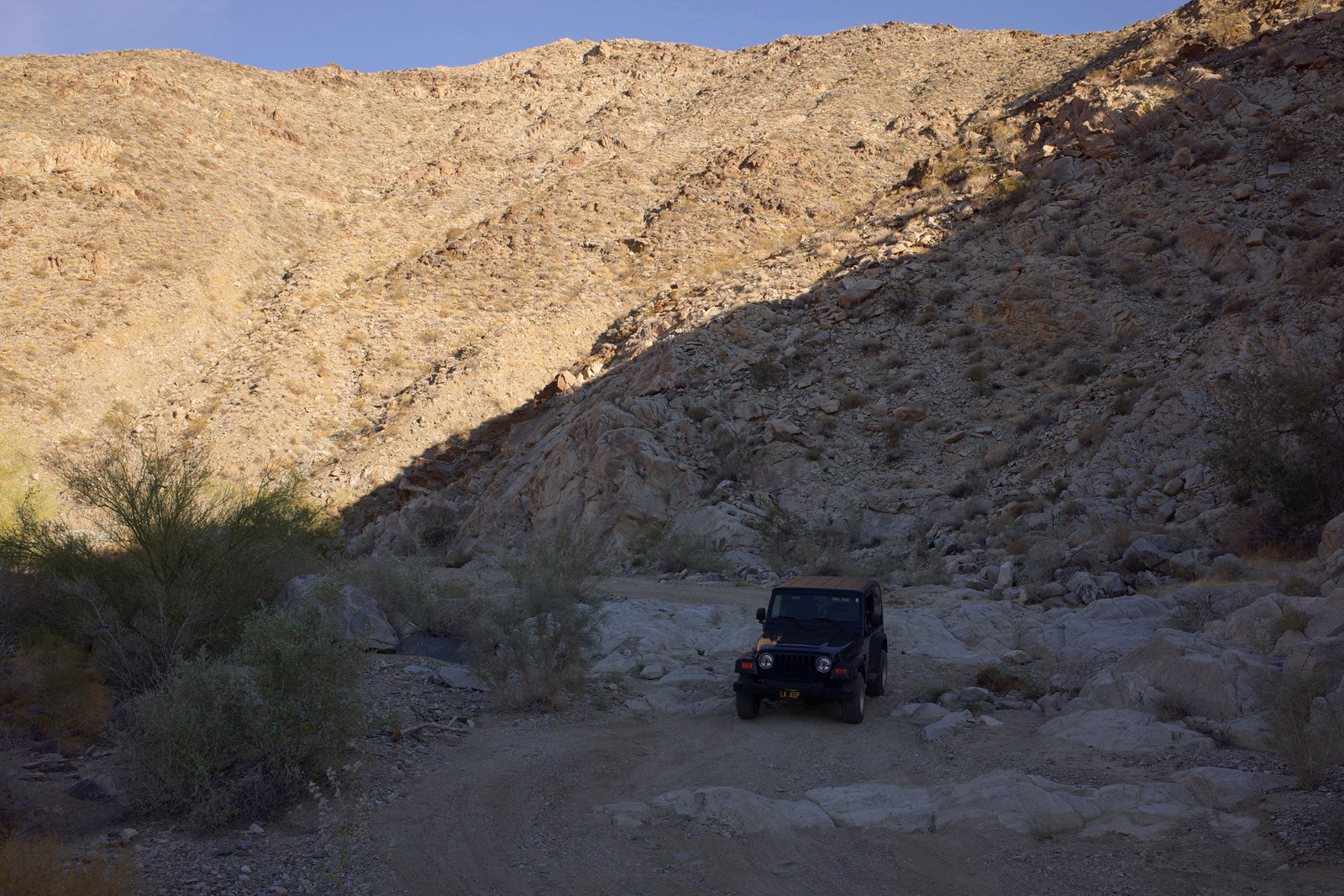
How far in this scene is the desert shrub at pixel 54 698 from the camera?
779 centimetres

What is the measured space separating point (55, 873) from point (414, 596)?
8.92m

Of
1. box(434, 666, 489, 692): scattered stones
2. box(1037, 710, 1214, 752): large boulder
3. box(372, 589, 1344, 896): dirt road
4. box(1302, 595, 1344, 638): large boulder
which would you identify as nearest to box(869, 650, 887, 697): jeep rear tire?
box(372, 589, 1344, 896): dirt road

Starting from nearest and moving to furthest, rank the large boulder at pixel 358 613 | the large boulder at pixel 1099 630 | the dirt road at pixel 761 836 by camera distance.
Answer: the dirt road at pixel 761 836 → the large boulder at pixel 1099 630 → the large boulder at pixel 358 613

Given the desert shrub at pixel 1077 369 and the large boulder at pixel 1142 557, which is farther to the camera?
the desert shrub at pixel 1077 369

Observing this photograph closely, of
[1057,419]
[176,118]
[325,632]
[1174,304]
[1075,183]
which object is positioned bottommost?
[325,632]

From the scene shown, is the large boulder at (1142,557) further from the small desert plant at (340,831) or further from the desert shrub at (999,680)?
the small desert plant at (340,831)

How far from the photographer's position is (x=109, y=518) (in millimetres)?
10320

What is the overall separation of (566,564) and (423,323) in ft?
83.6

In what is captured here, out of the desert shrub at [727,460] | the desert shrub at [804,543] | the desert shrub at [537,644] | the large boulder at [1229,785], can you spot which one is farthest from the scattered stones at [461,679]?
the desert shrub at [727,460]

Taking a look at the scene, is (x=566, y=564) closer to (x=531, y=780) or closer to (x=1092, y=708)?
(x=531, y=780)

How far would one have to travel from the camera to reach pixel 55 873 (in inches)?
175

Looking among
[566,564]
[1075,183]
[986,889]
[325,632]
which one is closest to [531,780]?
[325,632]

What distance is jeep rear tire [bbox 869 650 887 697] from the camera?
9.97m

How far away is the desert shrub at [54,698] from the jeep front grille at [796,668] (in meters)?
6.85
